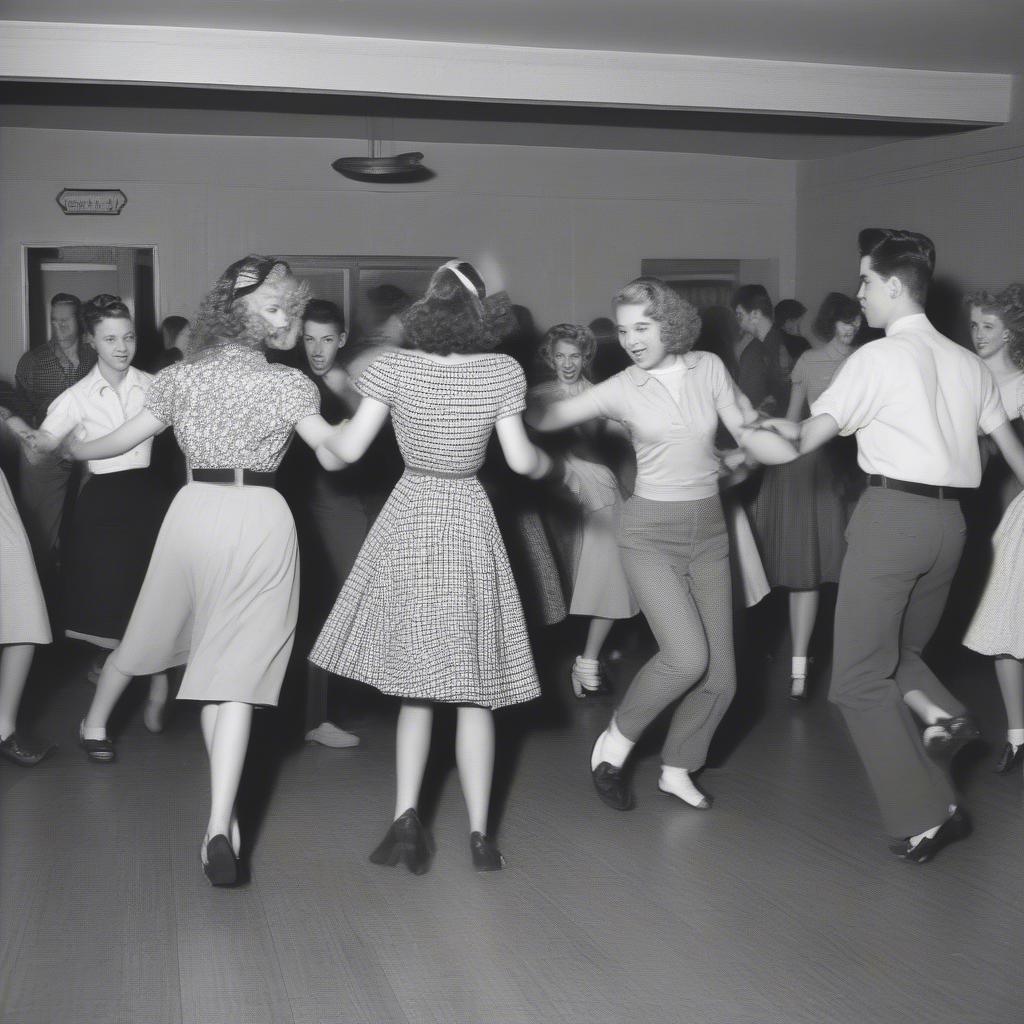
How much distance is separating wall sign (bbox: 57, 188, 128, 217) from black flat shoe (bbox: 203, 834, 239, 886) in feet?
20.8

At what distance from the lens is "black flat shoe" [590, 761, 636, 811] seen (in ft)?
13.1

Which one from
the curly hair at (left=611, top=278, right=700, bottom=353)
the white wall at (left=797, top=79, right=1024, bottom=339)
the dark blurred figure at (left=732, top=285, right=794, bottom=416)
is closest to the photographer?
the curly hair at (left=611, top=278, right=700, bottom=353)

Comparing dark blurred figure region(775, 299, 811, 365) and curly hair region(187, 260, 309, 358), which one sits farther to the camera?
dark blurred figure region(775, 299, 811, 365)

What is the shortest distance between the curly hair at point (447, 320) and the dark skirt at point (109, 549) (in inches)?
74.9

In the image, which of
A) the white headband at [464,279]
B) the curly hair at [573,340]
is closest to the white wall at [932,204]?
the curly hair at [573,340]

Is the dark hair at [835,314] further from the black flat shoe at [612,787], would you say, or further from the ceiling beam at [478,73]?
Result: the black flat shoe at [612,787]

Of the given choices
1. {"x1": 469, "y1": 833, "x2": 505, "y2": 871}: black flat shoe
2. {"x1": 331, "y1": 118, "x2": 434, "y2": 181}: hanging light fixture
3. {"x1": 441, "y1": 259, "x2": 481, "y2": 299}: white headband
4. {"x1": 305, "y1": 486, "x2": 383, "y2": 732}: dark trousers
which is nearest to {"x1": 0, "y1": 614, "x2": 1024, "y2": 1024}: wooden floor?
{"x1": 469, "y1": 833, "x2": 505, "y2": 871}: black flat shoe

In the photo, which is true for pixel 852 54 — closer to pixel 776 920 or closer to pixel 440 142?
pixel 440 142

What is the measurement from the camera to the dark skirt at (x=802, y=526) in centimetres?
548

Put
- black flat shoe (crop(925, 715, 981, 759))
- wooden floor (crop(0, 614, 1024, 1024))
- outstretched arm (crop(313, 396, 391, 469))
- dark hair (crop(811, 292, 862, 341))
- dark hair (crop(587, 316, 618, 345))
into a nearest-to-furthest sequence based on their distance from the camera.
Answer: wooden floor (crop(0, 614, 1024, 1024)) → outstretched arm (crop(313, 396, 391, 469)) → black flat shoe (crop(925, 715, 981, 759)) → dark hair (crop(811, 292, 862, 341)) → dark hair (crop(587, 316, 618, 345))

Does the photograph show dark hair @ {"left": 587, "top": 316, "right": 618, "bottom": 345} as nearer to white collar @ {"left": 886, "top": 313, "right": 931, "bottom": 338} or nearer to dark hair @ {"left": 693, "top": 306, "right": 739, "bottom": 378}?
dark hair @ {"left": 693, "top": 306, "right": 739, "bottom": 378}

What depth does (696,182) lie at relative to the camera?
9594 mm

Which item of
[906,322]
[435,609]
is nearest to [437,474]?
[435,609]

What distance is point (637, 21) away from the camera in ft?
18.7
